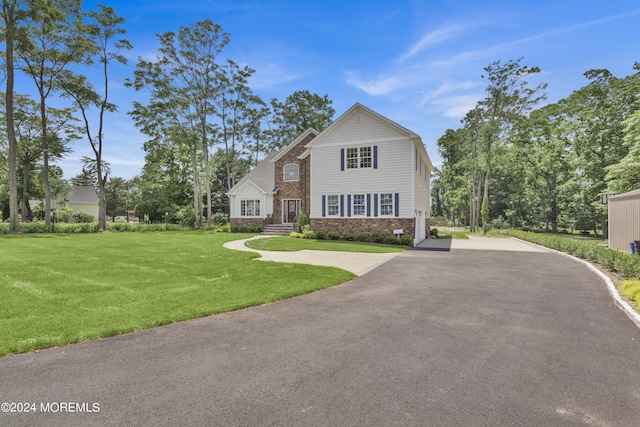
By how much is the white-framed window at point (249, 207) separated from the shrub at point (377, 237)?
1228cm

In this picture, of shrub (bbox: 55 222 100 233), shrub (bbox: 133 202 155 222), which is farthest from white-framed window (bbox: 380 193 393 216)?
shrub (bbox: 133 202 155 222)

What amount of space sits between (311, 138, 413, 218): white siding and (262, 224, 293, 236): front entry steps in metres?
3.57

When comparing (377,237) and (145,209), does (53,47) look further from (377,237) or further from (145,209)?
(377,237)

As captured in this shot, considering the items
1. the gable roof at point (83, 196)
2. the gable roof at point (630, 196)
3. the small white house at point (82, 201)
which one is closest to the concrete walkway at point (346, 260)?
the gable roof at point (630, 196)

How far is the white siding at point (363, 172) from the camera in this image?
18500 millimetres

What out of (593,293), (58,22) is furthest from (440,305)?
(58,22)

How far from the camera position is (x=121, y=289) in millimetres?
7098

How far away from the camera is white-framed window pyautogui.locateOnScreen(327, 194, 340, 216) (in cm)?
2035

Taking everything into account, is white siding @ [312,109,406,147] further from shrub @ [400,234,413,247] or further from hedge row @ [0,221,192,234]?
hedge row @ [0,221,192,234]

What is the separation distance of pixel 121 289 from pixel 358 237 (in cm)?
1396

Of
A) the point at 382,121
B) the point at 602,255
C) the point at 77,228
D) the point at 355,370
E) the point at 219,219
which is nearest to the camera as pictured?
the point at 355,370

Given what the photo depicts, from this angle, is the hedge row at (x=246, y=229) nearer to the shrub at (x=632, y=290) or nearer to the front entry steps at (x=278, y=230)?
the front entry steps at (x=278, y=230)

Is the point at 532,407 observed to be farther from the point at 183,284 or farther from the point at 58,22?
the point at 58,22

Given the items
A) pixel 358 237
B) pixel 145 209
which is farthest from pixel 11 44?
pixel 358 237
